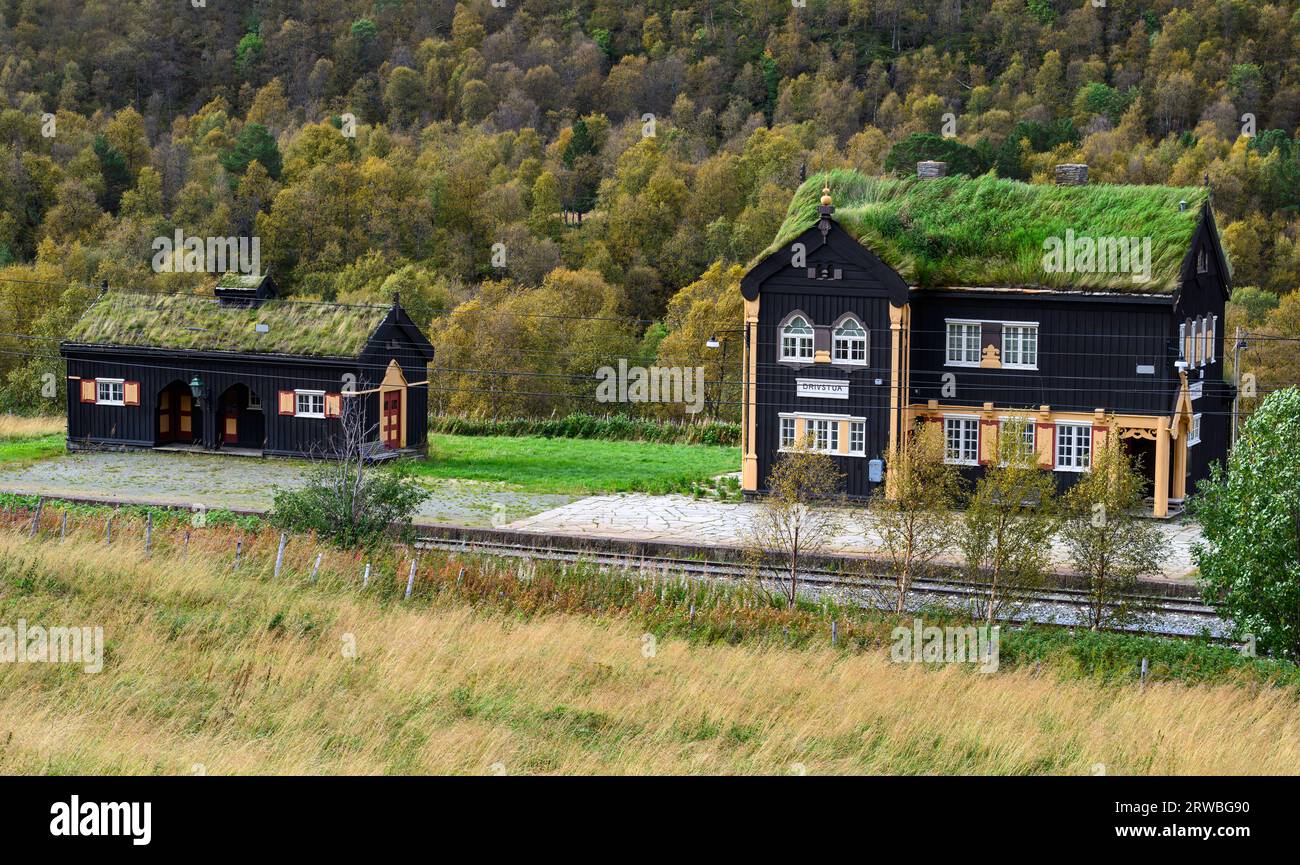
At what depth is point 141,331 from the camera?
1838 inches

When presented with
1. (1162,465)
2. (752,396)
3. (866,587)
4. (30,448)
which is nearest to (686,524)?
(752,396)

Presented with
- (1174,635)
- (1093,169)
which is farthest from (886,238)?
(1093,169)

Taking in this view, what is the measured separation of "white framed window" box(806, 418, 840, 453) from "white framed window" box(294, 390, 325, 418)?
13533 mm

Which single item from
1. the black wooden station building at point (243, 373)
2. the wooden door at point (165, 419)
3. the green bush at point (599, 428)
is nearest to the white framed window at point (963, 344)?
the green bush at point (599, 428)

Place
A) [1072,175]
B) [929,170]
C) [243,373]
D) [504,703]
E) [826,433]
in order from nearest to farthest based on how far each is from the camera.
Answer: [504,703] → [826,433] → [1072,175] → [929,170] → [243,373]

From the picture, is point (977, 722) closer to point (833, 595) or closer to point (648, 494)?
point (833, 595)

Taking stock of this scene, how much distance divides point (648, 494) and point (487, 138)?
72409mm

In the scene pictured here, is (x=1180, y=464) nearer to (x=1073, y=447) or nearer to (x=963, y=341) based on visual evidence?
(x=1073, y=447)

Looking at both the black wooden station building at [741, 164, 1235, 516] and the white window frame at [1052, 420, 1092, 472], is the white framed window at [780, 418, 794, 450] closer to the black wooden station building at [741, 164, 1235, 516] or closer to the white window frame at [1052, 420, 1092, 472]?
the black wooden station building at [741, 164, 1235, 516]

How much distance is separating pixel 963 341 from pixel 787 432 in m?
4.48

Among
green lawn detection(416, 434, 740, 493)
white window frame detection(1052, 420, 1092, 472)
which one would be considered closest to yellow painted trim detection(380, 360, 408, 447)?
green lawn detection(416, 434, 740, 493)

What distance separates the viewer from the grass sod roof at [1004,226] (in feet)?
123

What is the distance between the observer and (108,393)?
4688 centimetres

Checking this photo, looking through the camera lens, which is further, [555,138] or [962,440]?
[555,138]
